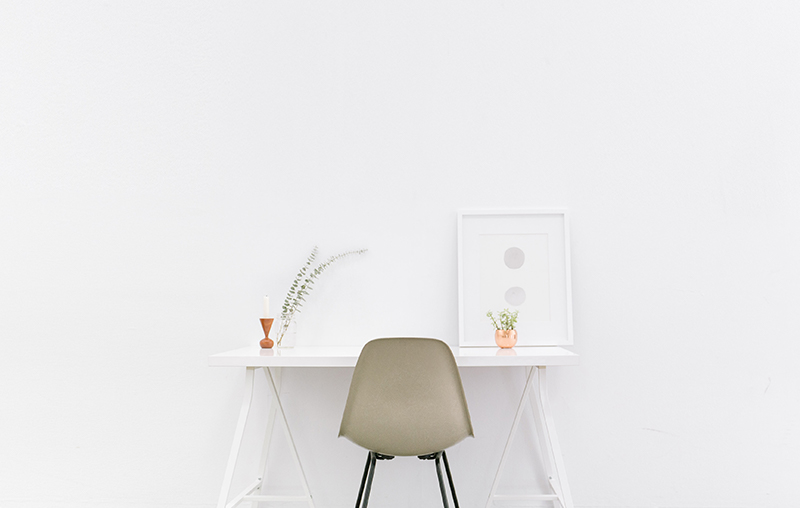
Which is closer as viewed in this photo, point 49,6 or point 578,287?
point 578,287

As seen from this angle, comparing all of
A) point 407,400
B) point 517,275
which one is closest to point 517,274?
point 517,275

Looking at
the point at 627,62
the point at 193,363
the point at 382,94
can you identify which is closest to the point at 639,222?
the point at 627,62

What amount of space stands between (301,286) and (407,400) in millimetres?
801

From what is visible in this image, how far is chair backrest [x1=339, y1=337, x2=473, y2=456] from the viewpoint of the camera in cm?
170

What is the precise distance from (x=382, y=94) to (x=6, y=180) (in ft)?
5.71

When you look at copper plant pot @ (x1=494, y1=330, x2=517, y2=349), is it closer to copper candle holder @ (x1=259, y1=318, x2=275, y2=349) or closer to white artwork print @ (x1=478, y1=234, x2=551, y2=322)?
white artwork print @ (x1=478, y1=234, x2=551, y2=322)

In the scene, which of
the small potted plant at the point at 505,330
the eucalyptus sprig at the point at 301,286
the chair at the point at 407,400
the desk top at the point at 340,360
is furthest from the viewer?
the eucalyptus sprig at the point at 301,286

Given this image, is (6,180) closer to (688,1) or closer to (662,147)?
(662,147)

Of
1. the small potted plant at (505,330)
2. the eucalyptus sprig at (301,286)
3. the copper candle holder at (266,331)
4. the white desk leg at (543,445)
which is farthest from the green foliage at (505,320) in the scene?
the copper candle holder at (266,331)

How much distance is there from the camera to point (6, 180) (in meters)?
2.46

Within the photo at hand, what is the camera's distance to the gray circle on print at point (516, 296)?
7.43 feet

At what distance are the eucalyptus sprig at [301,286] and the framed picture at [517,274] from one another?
0.48 m

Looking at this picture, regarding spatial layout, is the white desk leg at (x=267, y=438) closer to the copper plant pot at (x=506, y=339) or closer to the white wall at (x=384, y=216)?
the white wall at (x=384, y=216)

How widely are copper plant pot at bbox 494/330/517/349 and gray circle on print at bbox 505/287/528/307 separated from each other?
0.60 ft
